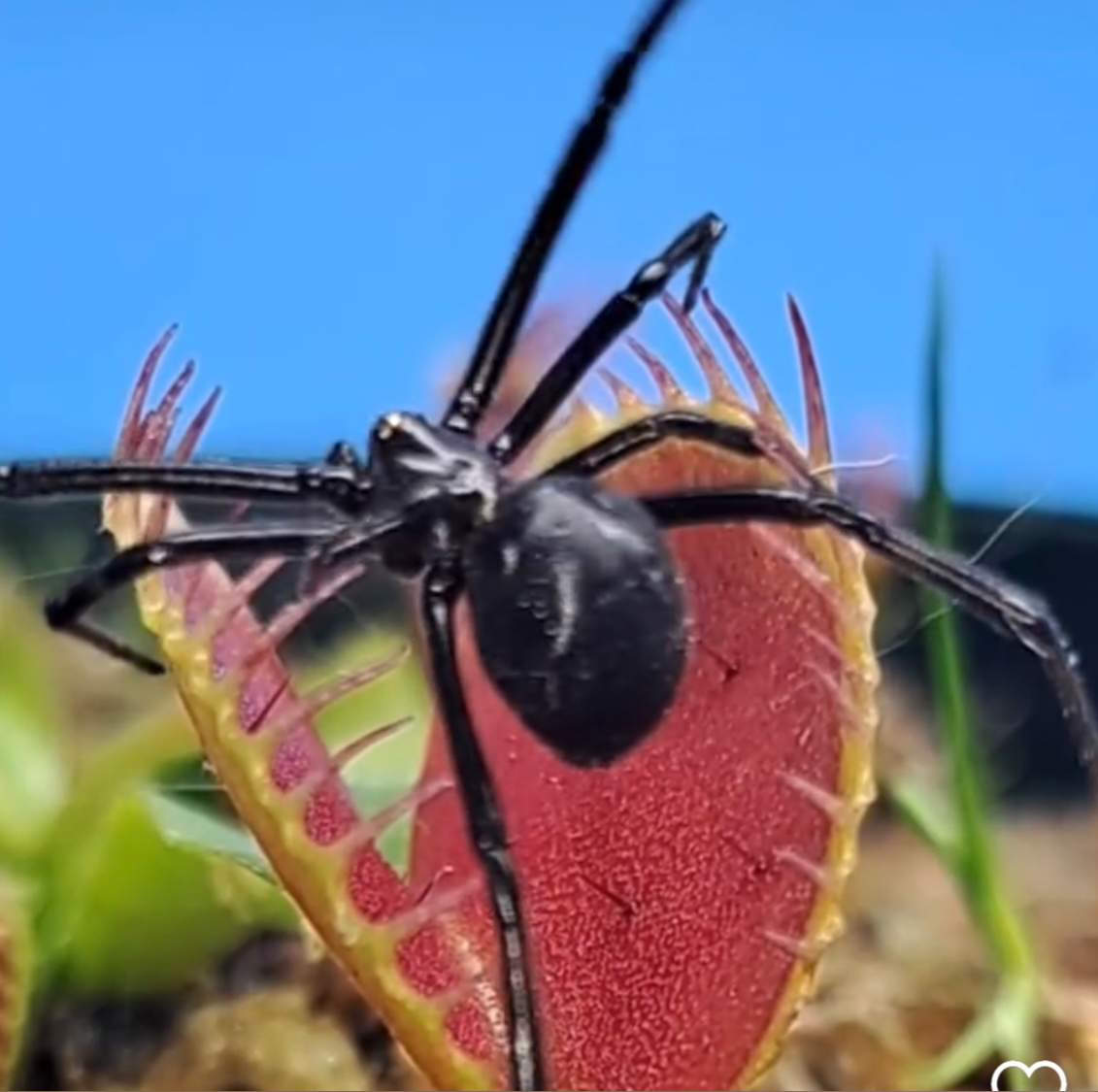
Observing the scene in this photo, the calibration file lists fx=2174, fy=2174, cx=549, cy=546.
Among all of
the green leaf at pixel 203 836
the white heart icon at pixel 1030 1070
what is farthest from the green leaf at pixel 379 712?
the white heart icon at pixel 1030 1070

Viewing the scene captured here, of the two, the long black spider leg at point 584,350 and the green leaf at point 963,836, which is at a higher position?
the long black spider leg at point 584,350

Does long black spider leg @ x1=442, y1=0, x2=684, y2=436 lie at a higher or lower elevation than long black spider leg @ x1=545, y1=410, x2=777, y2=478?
higher

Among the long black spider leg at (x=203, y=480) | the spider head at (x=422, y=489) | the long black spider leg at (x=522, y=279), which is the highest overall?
the long black spider leg at (x=522, y=279)

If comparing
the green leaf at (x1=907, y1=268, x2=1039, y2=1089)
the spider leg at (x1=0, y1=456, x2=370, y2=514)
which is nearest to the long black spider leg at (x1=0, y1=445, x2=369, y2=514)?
the spider leg at (x1=0, y1=456, x2=370, y2=514)

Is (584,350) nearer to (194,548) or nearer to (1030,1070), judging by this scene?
(194,548)

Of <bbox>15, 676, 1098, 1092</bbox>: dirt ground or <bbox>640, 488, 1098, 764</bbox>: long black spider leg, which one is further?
<bbox>15, 676, 1098, 1092</bbox>: dirt ground

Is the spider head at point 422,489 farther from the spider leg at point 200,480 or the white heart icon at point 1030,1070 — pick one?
the white heart icon at point 1030,1070

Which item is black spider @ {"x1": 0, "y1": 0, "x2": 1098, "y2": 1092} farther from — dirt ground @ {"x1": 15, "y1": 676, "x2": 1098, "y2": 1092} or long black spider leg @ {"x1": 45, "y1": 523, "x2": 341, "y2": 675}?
dirt ground @ {"x1": 15, "y1": 676, "x2": 1098, "y2": 1092}
